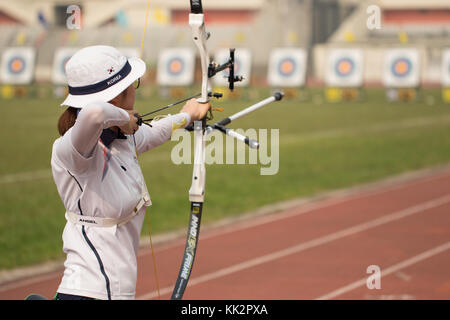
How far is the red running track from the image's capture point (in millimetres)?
5875

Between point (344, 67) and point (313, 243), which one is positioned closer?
point (313, 243)

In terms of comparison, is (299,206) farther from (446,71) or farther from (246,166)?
(446,71)

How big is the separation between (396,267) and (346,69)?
21618 mm

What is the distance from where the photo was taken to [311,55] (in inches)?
1475

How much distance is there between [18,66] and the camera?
28.8m

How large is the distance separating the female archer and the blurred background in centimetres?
24

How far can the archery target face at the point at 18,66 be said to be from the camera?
28.2 m

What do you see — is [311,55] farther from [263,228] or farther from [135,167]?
[135,167]

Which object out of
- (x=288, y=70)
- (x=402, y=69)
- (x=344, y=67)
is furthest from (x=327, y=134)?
(x=288, y=70)

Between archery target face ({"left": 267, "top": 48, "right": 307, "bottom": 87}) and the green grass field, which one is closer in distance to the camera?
the green grass field

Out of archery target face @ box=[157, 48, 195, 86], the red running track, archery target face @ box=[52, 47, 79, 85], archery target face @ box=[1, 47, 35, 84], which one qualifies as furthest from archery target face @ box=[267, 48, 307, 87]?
the red running track

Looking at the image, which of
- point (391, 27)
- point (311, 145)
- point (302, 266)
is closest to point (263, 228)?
point (302, 266)

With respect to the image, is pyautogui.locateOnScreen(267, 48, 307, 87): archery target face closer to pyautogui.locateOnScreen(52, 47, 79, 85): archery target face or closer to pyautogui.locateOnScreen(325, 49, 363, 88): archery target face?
pyautogui.locateOnScreen(325, 49, 363, 88): archery target face

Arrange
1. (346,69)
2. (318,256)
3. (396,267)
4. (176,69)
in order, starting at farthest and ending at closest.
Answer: (176,69), (346,69), (318,256), (396,267)
